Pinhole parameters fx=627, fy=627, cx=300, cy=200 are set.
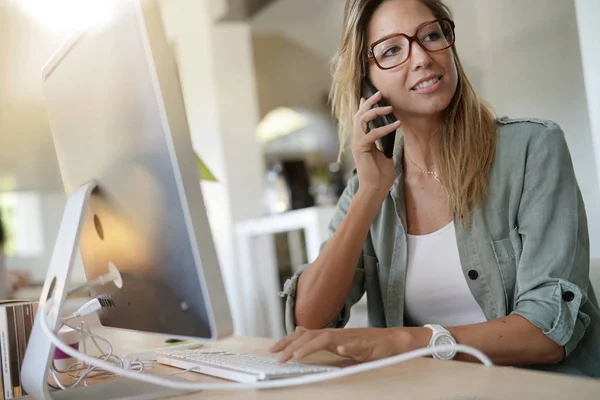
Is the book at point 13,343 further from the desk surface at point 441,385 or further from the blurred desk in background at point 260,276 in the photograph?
the blurred desk in background at point 260,276

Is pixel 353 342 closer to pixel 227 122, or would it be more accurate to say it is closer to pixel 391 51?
pixel 391 51

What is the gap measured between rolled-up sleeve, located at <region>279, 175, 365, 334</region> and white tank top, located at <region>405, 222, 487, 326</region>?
11 cm

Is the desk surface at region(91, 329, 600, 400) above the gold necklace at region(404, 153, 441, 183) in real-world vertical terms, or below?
below

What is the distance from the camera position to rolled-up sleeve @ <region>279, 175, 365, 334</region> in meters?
1.29

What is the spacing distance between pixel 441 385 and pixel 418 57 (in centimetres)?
76

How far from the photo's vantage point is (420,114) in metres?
1.32

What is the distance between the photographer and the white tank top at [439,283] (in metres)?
1.24

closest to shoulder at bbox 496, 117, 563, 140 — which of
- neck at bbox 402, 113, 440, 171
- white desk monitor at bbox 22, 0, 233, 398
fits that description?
neck at bbox 402, 113, 440, 171

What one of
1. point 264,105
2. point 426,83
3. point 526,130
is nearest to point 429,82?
point 426,83

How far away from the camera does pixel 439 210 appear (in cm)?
131

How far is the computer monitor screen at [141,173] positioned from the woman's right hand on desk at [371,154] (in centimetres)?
60

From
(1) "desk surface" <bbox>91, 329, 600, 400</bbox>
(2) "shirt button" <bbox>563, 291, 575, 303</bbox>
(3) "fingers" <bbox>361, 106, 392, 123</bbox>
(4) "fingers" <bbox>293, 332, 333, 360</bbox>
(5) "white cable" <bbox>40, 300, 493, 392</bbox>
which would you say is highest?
(3) "fingers" <bbox>361, 106, 392, 123</bbox>

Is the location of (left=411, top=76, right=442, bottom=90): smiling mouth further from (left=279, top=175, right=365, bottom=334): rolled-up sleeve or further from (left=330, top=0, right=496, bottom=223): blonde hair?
(left=279, top=175, right=365, bottom=334): rolled-up sleeve

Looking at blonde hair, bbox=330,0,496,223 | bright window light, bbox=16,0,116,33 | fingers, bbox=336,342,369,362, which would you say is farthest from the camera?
bright window light, bbox=16,0,116,33
